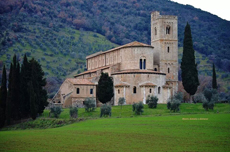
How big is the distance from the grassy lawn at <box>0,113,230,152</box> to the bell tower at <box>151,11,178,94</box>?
27.7m

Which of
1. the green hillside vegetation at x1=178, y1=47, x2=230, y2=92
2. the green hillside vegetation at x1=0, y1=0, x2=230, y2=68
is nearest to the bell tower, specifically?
the green hillside vegetation at x1=178, y1=47, x2=230, y2=92

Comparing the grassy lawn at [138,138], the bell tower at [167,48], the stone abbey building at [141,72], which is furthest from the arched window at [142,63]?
the grassy lawn at [138,138]

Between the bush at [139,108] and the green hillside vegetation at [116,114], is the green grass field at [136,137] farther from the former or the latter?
the bush at [139,108]

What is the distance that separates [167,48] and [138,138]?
3962 cm

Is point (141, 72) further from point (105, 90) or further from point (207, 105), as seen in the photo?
point (207, 105)

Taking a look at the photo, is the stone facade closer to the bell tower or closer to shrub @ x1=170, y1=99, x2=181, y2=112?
the bell tower

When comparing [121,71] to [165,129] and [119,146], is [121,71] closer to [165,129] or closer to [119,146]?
[165,129]

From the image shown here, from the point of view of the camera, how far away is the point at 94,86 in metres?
65.5

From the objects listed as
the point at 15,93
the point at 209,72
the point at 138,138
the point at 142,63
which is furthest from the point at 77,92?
the point at 209,72

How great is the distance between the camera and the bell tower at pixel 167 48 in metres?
69.7

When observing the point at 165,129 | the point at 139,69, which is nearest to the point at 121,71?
the point at 139,69

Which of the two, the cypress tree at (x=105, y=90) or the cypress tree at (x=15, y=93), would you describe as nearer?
the cypress tree at (x=15, y=93)

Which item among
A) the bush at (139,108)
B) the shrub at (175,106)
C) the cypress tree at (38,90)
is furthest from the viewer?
the shrub at (175,106)

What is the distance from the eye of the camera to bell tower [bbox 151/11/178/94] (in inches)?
2744
